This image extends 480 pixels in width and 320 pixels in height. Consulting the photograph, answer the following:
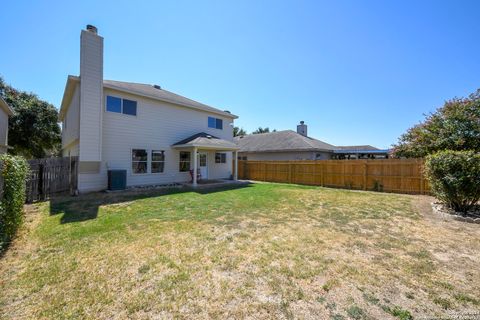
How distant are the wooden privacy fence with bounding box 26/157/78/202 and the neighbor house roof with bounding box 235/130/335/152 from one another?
16.2 meters

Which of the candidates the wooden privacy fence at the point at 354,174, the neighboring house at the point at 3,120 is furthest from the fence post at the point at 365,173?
the neighboring house at the point at 3,120

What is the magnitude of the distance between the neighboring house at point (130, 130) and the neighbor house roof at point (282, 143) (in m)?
7.09

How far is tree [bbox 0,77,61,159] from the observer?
1917 cm

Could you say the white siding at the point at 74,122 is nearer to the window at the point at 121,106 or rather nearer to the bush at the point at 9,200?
the window at the point at 121,106

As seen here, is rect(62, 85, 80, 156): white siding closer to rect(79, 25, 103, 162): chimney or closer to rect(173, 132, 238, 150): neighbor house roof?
rect(79, 25, 103, 162): chimney

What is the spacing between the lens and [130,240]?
4.61 meters

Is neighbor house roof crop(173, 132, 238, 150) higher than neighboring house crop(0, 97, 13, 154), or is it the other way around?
neighboring house crop(0, 97, 13, 154)

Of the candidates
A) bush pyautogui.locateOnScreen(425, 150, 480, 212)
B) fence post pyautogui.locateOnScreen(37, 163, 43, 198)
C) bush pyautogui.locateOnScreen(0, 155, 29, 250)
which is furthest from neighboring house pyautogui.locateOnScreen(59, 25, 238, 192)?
bush pyautogui.locateOnScreen(425, 150, 480, 212)

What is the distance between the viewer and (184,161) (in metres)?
14.8

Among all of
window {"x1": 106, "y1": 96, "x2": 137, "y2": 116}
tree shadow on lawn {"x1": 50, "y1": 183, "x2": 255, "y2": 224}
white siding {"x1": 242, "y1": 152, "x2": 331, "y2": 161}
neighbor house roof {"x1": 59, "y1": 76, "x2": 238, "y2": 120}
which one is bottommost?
tree shadow on lawn {"x1": 50, "y1": 183, "x2": 255, "y2": 224}

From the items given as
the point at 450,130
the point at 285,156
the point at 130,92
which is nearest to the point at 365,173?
the point at 450,130

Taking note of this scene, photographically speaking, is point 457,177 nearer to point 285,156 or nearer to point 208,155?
point 208,155

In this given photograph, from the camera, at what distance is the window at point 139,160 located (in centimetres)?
1237

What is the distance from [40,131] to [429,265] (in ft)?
90.4
